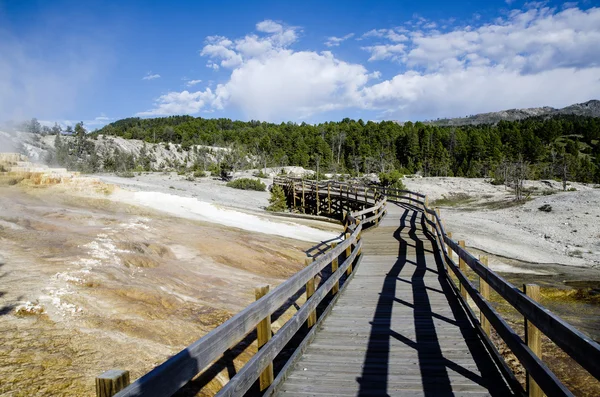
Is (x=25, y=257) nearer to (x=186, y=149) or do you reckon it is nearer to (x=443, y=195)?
(x=443, y=195)

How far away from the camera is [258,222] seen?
16.8m

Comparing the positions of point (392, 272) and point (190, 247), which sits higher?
point (190, 247)

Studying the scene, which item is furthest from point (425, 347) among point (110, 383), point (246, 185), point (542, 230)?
point (246, 185)

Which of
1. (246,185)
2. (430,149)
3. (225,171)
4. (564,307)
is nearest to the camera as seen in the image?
(564,307)

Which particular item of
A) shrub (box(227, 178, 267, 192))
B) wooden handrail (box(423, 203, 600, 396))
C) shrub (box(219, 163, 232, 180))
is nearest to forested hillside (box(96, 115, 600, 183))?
shrub (box(219, 163, 232, 180))

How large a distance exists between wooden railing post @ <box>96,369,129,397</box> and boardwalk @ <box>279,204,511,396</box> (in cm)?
248

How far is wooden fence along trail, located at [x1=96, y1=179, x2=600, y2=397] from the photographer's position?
249cm

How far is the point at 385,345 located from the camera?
5141 mm

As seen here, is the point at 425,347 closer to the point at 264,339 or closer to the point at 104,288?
the point at 264,339

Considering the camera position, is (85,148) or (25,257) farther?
(85,148)

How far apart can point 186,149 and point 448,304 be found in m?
129

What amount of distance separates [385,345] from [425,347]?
0.48 m

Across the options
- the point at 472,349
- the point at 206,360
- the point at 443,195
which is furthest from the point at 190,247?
the point at 443,195

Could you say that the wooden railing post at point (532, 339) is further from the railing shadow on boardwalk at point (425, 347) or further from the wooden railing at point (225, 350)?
the wooden railing at point (225, 350)
